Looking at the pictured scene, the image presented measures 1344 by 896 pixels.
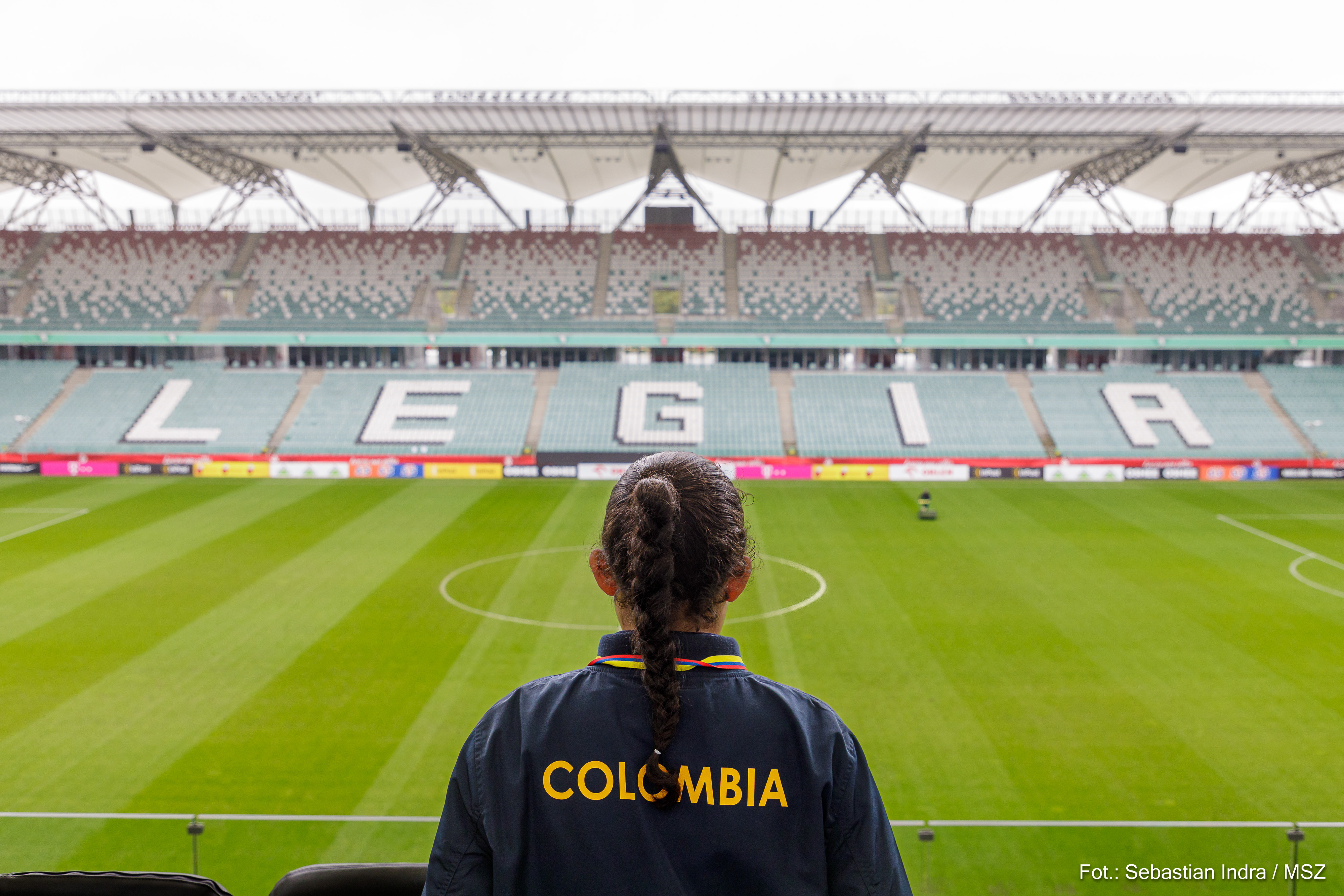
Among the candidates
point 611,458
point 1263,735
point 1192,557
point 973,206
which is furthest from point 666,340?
point 1263,735

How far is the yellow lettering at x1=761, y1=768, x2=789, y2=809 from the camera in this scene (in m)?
1.94

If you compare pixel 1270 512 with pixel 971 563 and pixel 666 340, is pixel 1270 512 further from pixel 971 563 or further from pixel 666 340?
pixel 666 340

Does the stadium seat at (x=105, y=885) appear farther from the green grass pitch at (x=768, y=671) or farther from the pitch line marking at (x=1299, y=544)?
the pitch line marking at (x=1299, y=544)

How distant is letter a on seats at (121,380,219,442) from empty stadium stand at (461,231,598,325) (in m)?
14.4

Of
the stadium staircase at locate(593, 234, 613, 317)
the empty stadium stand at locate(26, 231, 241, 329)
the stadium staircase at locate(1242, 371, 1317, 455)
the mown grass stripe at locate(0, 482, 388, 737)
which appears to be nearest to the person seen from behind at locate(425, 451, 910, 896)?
the mown grass stripe at locate(0, 482, 388, 737)

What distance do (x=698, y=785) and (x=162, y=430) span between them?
43.1 meters

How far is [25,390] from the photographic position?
41.7 m

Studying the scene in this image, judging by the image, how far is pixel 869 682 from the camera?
48.5ft

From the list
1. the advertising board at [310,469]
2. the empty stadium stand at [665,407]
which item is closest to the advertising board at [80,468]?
the advertising board at [310,469]

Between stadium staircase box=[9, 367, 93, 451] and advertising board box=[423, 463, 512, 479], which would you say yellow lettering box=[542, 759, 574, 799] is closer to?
advertising board box=[423, 463, 512, 479]

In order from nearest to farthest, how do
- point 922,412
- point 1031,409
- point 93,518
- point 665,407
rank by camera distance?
point 93,518
point 922,412
point 665,407
point 1031,409

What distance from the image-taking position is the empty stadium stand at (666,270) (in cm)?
4572

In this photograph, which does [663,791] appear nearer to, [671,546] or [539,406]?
[671,546]

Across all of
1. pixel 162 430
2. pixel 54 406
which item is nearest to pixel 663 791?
pixel 162 430
